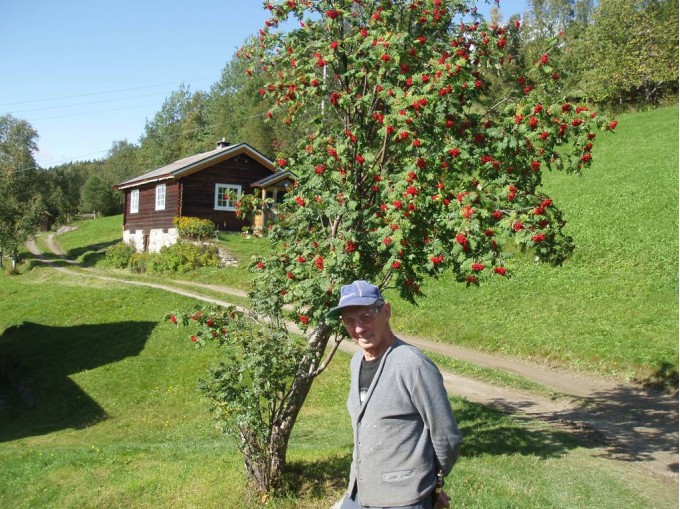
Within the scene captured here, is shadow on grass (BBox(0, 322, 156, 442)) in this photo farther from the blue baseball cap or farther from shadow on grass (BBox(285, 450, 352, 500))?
the blue baseball cap

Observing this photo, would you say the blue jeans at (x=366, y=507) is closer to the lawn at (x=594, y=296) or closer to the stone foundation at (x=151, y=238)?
the lawn at (x=594, y=296)

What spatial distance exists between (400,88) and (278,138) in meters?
51.3

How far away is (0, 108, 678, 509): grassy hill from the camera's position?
296 inches

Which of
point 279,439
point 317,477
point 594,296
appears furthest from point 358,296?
point 594,296

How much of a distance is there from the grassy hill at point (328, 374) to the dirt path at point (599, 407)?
0.38 metres

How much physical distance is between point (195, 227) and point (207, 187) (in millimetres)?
3714

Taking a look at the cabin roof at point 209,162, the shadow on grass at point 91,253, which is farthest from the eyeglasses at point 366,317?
the shadow on grass at point 91,253

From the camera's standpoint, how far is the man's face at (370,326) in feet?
12.0

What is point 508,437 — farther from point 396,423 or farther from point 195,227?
point 195,227

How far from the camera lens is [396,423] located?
3.45m

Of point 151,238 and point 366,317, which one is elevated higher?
point 366,317

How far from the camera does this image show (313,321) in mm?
7008

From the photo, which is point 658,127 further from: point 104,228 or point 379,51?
point 104,228

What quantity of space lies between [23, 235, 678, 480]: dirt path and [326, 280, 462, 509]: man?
5.83m
